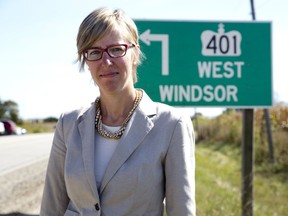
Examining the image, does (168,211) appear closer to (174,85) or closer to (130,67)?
(130,67)

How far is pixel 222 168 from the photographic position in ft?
45.6

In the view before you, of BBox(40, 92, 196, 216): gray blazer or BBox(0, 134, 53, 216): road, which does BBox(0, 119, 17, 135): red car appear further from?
BBox(40, 92, 196, 216): gray blazer

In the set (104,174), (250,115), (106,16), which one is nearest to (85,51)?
(106,16)

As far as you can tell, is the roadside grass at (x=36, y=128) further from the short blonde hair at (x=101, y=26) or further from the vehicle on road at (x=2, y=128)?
the short blonde hair at (x=101, y=26)

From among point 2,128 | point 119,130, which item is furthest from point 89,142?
point 2,128

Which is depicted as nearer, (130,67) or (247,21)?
(130,67)

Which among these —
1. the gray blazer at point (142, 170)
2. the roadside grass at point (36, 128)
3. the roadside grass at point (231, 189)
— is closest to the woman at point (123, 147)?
the gray blazer at point (142, 170)

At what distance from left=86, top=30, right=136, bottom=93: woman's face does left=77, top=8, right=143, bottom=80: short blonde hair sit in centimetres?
2

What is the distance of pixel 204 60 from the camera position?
4.76 m

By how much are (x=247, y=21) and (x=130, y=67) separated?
2.98 meters

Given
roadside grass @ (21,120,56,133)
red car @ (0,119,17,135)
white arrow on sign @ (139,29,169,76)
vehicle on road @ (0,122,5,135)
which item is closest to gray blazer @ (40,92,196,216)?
white arrow on sign @ (139,29,169,76)

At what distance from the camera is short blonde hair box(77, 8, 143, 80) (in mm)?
1920

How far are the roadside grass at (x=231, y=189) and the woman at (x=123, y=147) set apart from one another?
158 inches

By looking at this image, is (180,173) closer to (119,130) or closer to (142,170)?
(142,170)
